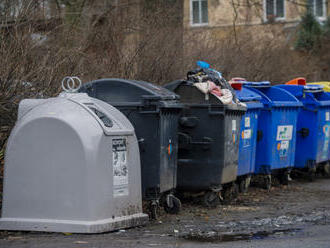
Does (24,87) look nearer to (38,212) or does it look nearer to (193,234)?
(38,212)

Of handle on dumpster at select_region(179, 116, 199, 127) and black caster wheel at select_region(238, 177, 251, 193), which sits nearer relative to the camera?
handle on dumpster at select_region(179, 116, 199, 127)

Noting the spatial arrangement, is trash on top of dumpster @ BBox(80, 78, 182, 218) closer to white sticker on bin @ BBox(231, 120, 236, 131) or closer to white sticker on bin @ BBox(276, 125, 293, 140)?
white sticker on bin @ BBox(231, 120, 236, 131)

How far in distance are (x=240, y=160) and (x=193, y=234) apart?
3.47 metres

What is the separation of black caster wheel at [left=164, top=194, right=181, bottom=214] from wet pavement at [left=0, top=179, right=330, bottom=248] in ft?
0.41

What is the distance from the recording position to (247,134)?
11586mm

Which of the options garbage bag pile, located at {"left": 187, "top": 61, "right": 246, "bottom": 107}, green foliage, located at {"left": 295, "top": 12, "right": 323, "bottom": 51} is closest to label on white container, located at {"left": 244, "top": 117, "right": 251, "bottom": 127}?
garbage bag pile, located at {"left": 187, "top": 61, "right": 246, "bottom": 107}

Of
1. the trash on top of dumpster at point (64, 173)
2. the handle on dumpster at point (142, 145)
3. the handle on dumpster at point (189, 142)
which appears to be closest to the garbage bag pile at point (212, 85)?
the handle on dumpster at point (189, 142)

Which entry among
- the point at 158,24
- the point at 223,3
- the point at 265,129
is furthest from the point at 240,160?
the point at 223,3

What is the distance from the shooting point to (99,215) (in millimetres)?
7688

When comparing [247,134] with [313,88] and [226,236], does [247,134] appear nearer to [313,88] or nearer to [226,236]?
[313,88]

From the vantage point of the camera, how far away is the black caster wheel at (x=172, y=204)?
9.38 metres

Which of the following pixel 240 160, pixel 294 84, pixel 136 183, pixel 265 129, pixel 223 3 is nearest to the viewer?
pixel 136 183

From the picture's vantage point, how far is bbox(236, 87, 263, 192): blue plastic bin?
1136 centimetres

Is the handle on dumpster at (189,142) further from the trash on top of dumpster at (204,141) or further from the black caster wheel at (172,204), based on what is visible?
the black caster wheel at (172,204)
